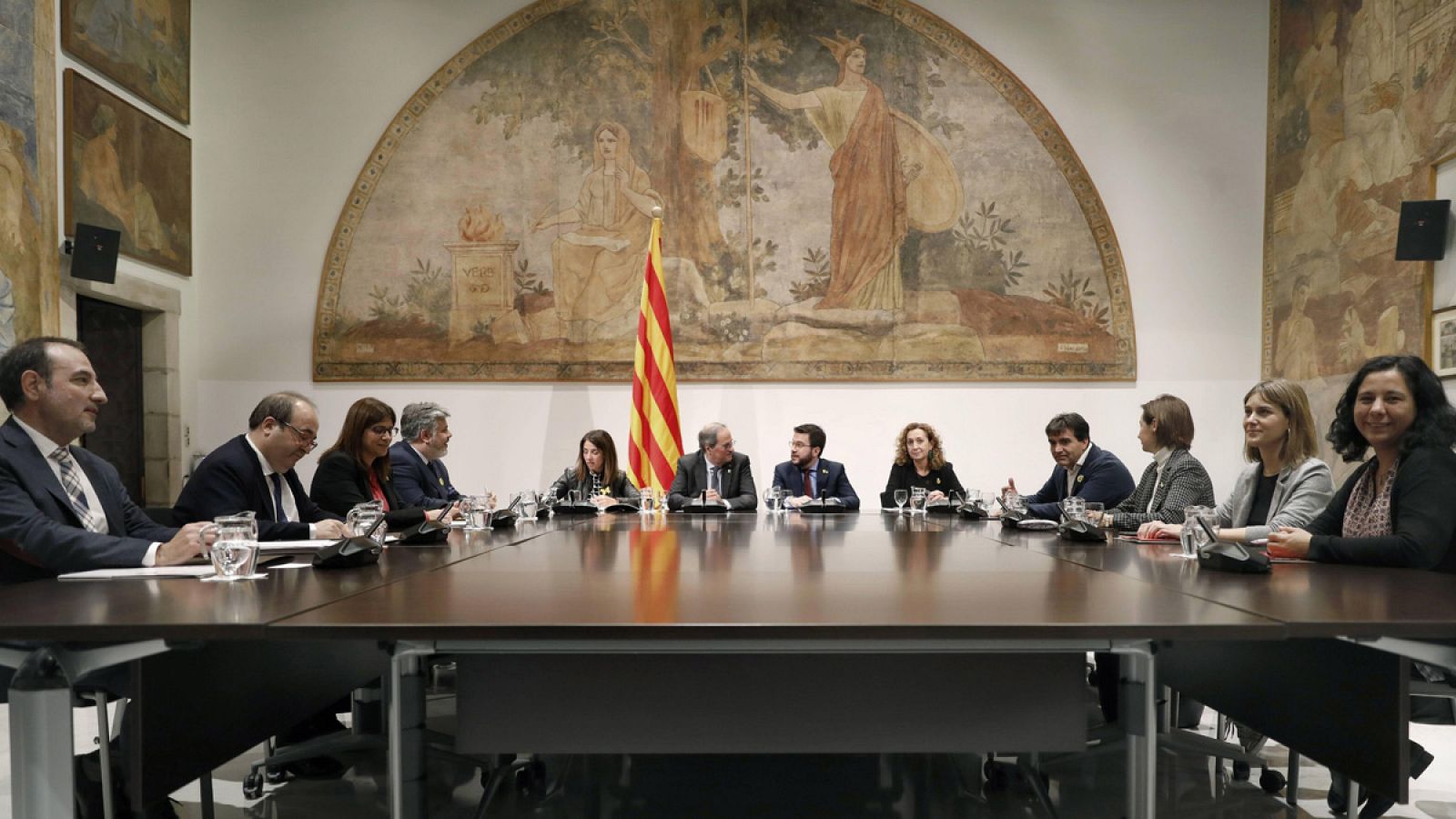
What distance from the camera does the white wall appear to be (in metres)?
7.95

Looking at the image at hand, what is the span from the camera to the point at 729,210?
7953mm

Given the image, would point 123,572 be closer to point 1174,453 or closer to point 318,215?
point 1174,453

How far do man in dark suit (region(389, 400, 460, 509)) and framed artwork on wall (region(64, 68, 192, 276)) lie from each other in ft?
10.3

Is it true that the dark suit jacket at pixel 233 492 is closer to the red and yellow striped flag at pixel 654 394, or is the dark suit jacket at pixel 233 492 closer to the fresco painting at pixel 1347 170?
the red and yellow striped flag at pixel 654 394

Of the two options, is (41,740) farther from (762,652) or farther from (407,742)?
(762,652)

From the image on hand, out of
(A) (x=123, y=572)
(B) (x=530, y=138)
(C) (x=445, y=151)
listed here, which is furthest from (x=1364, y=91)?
(A) (x=123, y=572)

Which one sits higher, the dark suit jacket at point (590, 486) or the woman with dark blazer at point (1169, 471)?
the woman with dark blazer at point (1169, 471)

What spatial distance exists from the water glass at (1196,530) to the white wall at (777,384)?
209 inches

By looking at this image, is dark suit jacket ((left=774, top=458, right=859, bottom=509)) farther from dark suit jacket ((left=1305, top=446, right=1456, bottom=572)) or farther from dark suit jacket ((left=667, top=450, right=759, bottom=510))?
dark suit jacket ((left=1305, top=446, right=1456, bottom=572))

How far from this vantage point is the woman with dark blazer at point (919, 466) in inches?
252

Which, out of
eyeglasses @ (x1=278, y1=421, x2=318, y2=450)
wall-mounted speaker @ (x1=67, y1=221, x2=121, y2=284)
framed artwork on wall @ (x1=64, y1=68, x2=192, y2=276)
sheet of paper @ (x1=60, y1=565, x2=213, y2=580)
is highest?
framed artwork on wall @ (x1=64, y1=68, x2=192, y2=276)

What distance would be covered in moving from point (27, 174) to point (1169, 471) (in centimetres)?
693

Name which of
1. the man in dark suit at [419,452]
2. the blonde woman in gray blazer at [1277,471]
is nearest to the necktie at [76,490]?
the man in dark suit at [419,452]

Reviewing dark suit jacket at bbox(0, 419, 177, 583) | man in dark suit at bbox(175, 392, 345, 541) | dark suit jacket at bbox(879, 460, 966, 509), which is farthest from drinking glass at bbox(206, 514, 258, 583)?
dark suit jacket at bbox(879, 460, 966, 509)
